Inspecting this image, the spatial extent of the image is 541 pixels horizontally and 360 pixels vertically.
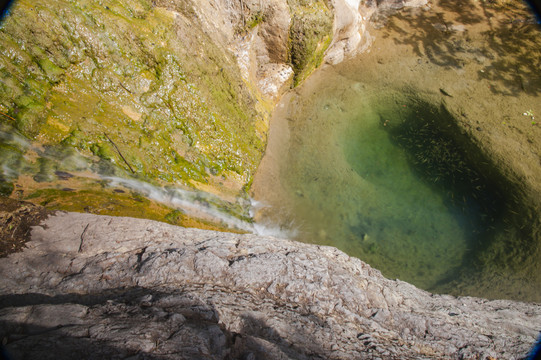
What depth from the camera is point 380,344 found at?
252 centimetres

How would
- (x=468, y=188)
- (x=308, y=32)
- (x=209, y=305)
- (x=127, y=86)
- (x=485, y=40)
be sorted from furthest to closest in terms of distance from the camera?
1. (x=485, y=40)
2. (x=308, y=32)
3. (x=468, y=188)
4. (x=127, y=86)
5. (x=209, y=305)

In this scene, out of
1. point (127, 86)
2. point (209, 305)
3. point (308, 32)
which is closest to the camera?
point (209, 305)

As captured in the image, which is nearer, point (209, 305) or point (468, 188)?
point (209, 305)

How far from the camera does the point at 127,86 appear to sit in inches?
147

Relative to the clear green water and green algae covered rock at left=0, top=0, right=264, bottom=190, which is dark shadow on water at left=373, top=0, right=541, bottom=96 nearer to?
the clear green water

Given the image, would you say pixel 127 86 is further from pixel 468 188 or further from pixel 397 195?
pixel 468 188

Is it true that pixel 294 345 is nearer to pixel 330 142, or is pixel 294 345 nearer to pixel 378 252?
pixel 378 252

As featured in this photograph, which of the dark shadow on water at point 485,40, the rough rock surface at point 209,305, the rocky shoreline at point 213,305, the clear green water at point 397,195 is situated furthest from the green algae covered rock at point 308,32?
the rough rock surface at point 209,305

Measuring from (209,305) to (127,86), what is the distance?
9.89 feet

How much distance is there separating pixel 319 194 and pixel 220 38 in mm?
3146

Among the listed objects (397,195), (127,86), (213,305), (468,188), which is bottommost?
(468,188)

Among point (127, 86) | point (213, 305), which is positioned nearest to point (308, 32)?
point (127, 86)

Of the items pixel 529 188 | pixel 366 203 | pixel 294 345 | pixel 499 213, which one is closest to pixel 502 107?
pixel 529 188

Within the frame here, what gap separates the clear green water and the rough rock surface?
117 cm
